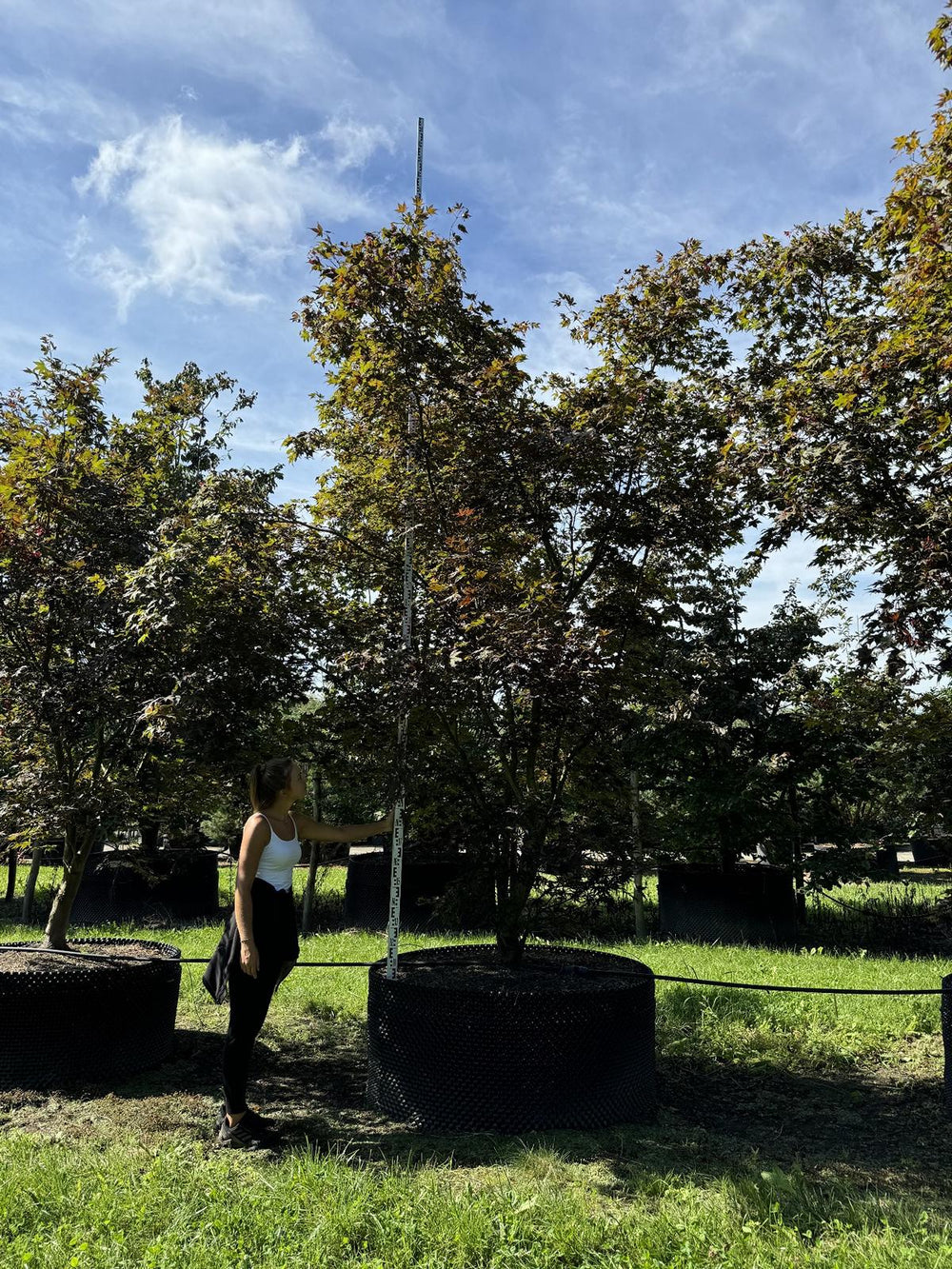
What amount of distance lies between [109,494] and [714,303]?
149 inches

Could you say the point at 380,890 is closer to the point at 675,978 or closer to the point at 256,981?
the point at 675,978

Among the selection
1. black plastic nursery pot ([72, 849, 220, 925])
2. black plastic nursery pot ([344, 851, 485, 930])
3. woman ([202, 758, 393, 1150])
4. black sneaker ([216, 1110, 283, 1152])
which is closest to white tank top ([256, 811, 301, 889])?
woman ([202, 758, 393, 1150])

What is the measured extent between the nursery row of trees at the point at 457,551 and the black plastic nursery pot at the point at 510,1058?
2.32ft

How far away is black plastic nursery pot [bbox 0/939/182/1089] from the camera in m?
4.27

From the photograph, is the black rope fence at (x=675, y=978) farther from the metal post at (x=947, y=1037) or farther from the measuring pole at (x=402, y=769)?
the measuring pole at (x=402, y=769)

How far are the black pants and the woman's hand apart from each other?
8cm

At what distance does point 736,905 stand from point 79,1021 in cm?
729

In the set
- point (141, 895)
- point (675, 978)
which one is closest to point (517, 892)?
point (675, 978)

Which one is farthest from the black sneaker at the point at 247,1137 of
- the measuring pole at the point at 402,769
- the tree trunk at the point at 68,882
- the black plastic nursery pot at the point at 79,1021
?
the tree trunk at the point at 68,882

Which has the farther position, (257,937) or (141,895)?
(141,895)

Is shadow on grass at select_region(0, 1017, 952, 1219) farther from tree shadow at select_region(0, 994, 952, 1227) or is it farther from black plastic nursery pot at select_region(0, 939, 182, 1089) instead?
black plastic nursery pot at select_region(0, 939, 182, 1089)

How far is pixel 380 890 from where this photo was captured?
412 inches

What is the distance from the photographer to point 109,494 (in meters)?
4.86

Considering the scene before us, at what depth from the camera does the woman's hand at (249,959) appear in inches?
140
